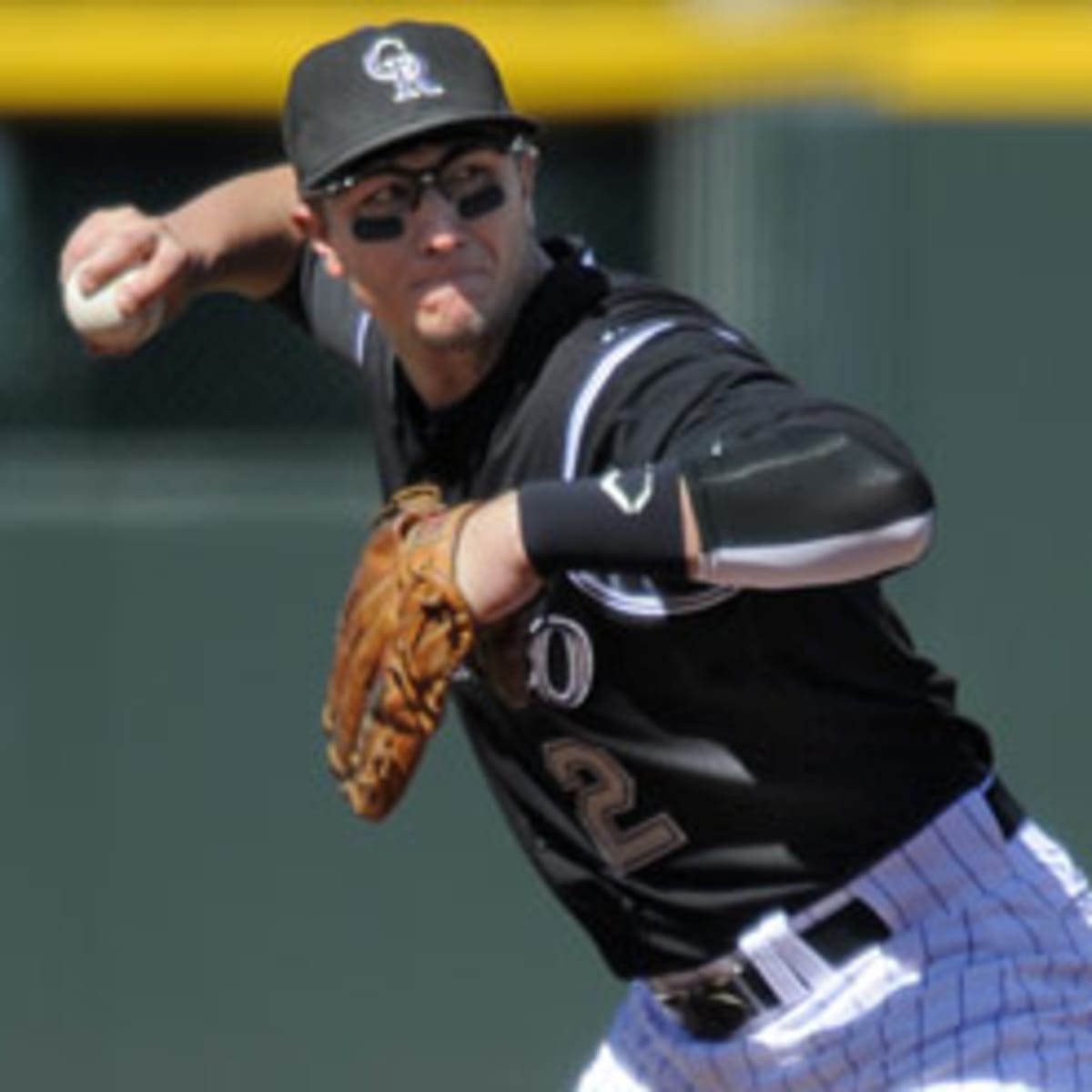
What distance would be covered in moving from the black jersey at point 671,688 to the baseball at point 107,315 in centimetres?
31

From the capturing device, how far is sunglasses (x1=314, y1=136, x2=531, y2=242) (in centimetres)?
337

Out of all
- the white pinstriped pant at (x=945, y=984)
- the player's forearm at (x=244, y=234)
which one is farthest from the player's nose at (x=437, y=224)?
the white pinstriped pant at (x=945, y=984)

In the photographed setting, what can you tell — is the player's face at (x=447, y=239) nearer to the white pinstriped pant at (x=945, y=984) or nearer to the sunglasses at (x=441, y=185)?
the sunglasses at (x=441, y=185)

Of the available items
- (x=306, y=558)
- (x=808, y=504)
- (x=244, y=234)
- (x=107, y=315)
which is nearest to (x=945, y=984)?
(x=808, y=504)

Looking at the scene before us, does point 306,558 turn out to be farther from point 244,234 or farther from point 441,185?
point 441,185

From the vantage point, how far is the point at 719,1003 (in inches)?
138

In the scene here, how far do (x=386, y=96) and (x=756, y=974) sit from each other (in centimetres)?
96

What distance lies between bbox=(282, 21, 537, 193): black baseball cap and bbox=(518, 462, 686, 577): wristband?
458mm

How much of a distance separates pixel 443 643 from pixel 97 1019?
287 centimetres

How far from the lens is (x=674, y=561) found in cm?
306

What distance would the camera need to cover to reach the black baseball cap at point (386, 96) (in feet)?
10.9

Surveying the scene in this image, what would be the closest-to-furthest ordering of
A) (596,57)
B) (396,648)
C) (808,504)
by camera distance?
1. (808,504)
2. (396,648)
3. (596,57)

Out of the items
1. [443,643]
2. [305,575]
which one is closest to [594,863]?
[443,643]

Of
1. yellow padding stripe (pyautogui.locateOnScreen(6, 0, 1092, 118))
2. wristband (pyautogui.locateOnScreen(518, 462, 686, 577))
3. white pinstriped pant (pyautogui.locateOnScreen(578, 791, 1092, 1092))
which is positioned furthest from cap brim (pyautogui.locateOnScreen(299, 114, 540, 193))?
yellow padding stripe (pyautogui.locateOnScreen(6, 0, 1092, 118))
